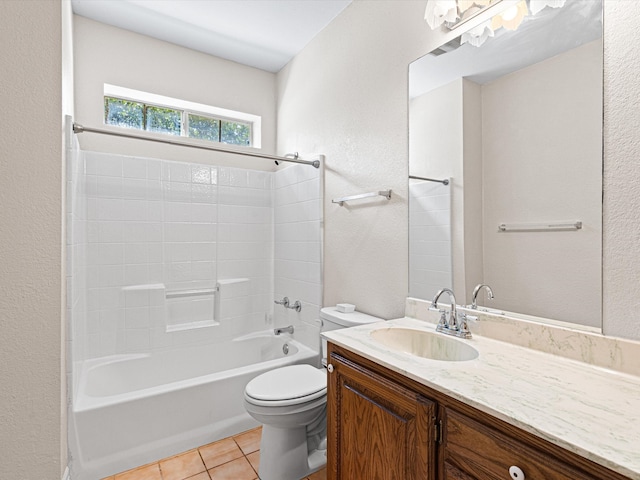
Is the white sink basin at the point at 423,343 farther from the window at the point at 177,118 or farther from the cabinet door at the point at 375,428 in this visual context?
the window at the point at 177,118

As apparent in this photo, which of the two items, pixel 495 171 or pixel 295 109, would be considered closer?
pixel 495 171

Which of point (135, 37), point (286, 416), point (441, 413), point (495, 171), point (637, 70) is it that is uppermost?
point (135, 37)

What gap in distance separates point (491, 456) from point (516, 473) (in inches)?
2.6

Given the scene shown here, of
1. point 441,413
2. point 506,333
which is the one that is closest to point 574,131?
point 506,333

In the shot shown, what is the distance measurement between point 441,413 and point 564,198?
85 centimetres

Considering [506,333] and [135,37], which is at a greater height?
[135,37]

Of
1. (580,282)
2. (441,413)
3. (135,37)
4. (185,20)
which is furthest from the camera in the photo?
(135,37)

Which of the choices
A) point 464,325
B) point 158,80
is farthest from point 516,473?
point 158,80

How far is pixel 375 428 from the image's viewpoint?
1.15 meters

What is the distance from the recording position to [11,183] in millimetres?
1373

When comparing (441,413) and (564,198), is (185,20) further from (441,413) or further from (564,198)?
(441,413)

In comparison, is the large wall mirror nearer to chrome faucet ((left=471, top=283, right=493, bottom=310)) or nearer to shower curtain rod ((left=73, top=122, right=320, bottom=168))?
chrome faucet ((left=471, top=283, right=493, bottom=310))

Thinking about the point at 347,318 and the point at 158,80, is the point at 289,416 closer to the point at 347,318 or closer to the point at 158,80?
the point at 347,318

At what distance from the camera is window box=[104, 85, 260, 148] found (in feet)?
8.73
